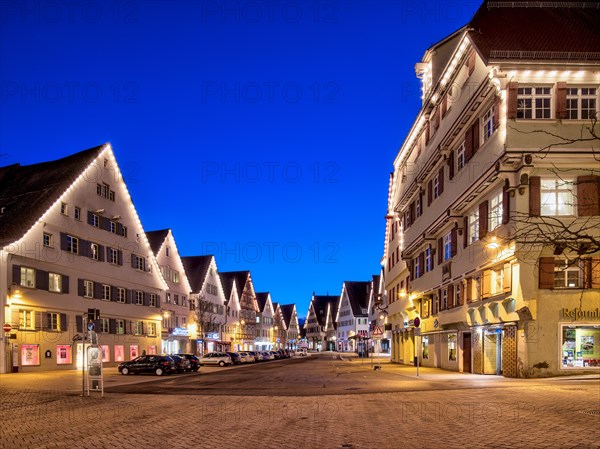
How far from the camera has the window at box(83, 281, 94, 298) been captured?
4459cm

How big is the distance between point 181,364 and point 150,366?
105 inches

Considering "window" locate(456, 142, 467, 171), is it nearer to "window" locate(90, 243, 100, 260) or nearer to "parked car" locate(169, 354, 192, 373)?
"parked car" locate(169, 354, 192, 373)

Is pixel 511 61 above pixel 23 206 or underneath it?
above

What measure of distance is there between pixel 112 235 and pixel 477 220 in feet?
99.1

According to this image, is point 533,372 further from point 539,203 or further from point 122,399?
point 122,399

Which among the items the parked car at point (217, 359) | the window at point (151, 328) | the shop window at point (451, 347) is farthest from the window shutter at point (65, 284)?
the shop window at point (451, 347)

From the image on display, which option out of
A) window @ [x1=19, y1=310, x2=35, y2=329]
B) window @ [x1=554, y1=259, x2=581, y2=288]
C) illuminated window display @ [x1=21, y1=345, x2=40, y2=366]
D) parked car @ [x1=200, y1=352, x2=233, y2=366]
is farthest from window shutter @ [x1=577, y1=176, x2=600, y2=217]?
parked car @ [x1=200, y1=352, x2=233, y2=366]

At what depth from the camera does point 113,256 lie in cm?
4922

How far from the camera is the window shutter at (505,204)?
25.4m

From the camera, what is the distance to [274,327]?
13025 cm

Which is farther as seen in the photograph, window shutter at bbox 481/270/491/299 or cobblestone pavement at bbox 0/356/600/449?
window shutter at bbox 481/270/491/299

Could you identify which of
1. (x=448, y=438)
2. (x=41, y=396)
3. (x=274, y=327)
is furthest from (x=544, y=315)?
(x=274, y=327)

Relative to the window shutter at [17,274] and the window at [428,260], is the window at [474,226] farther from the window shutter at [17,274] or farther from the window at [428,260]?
the window shutter at [17,274]

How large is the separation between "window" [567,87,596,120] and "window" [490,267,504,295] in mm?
7162
